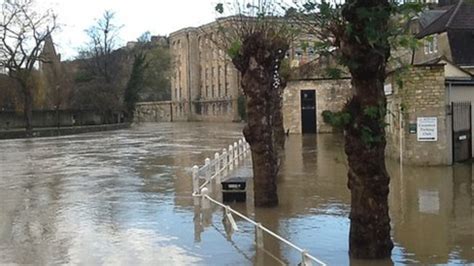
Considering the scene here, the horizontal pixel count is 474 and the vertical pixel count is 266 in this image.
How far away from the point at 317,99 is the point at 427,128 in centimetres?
2702

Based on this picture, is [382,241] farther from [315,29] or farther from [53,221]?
[53,221]

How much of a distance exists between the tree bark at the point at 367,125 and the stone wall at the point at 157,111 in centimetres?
9791

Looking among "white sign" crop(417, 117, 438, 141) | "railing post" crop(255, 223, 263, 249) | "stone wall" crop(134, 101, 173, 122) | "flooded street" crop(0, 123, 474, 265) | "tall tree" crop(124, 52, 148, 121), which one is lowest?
"flooded street" crop(0, 123, 474, 265)

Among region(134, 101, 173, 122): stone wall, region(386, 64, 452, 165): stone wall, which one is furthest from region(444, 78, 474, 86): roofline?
region(134, 101, 173, 122): stone wall

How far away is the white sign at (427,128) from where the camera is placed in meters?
22.0

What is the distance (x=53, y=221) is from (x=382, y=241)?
23.8 ft

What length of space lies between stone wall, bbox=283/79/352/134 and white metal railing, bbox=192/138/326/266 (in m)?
20.8

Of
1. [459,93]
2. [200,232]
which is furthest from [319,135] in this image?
[200,232]

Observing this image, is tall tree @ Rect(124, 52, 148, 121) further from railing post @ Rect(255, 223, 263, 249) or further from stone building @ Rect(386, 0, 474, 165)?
railing post @ Rect(255, 223, 263, 249)

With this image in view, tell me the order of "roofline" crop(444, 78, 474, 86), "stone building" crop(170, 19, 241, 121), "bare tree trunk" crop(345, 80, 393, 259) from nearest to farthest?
"bare tree trunk" crop(345, 80, 393, 259)
"roofline" crop(444, 78, 474, 86)
"stone building" crop(170, 19, 241, 121)

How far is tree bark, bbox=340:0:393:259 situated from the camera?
28.1 feet

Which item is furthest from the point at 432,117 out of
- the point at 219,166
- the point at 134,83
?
the point at 134,83

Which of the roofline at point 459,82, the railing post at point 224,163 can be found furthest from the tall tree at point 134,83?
the roofline at point 459,82

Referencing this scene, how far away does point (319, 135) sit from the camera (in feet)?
153
